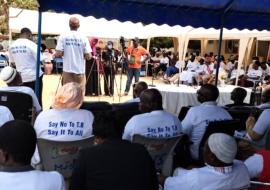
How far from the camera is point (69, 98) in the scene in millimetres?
3611

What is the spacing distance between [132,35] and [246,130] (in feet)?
40.2

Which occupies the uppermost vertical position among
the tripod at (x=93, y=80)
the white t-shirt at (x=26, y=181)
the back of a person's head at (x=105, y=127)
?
the back of a person's head at (x=105, y=127)

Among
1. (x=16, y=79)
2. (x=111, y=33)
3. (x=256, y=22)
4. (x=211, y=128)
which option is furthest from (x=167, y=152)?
(x=111, y=33)

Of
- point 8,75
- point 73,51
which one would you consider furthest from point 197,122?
point 73,51

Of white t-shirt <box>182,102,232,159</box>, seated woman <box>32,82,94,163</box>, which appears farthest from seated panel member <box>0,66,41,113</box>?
white t-shirt <box>182,102,232,159</box>

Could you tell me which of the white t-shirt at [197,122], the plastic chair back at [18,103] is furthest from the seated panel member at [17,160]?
the plastic chair back at [18,103]

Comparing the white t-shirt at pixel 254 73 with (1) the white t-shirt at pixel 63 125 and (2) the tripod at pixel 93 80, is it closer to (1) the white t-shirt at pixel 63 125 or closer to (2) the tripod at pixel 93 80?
(2) the tripod at pixel 93 80

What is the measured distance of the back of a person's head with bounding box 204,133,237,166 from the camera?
2389 mm

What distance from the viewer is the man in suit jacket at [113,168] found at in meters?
2.28

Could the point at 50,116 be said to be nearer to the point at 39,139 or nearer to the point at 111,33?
the point at 39,139

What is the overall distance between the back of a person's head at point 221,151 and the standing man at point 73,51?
5143mm

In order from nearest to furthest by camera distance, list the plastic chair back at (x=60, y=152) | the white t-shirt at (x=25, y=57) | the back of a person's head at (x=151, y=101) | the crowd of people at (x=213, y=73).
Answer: the plastic chair back at (x=60, y=152) → the back of a person's head at (x=151, y=101) → the white t-shirt at (x=25, y=57) → the crowd of people at (x=213, y=73)

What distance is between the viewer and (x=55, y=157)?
318 cm

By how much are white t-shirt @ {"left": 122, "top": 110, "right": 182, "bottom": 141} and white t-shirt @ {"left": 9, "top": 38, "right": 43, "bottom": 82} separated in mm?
3518
